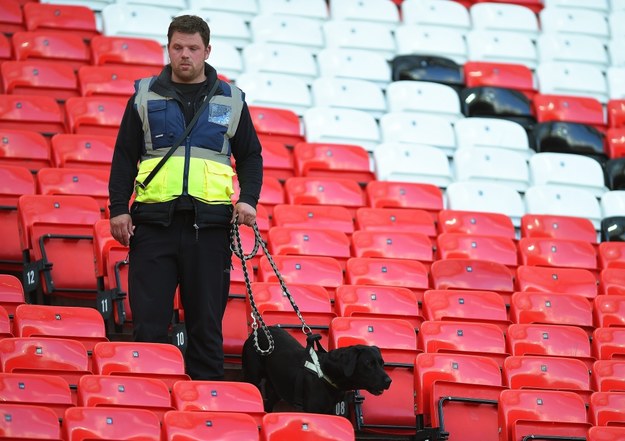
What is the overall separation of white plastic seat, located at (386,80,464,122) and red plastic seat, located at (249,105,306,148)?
104cm

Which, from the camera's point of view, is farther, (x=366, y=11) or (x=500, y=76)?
(x=366, y=11)

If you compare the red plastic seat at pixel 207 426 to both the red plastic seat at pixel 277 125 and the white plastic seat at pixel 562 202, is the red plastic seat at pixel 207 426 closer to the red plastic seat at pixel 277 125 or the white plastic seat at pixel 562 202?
the red plastic seat at pixel 277 125

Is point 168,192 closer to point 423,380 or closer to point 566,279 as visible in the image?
point 423,380

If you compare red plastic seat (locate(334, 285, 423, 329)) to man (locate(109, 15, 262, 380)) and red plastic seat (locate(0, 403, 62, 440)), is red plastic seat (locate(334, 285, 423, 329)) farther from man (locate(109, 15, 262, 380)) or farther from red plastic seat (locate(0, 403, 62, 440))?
red plastic seat (locate(0, 403, 62, 440))

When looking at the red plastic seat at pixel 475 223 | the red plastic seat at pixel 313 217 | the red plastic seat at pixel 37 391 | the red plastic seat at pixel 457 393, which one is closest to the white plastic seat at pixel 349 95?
the red plastic seat at pixel 475 223

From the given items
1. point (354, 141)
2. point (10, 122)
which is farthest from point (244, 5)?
point (10, 122)

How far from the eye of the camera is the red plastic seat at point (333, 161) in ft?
32.4

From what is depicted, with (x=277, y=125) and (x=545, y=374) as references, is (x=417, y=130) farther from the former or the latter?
(x=545, y=374)

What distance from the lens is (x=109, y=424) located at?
543 centimetres

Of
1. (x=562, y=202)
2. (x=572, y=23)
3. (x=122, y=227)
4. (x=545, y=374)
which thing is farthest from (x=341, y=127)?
(x=122, y=227)

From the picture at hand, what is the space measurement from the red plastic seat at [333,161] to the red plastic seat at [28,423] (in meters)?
4.66

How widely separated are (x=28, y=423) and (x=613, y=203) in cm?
622

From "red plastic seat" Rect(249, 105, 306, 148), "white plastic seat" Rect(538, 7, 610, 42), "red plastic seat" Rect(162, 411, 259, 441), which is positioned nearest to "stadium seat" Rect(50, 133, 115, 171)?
"red plastic seat" Rect(249, 105, 306, 148)

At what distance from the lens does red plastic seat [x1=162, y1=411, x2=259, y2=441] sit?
5.54 meters
